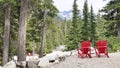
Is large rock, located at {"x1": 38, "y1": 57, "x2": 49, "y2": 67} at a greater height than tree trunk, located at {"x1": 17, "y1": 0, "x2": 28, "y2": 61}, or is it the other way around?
tree trunk, located at {"x1": 17, "y1": 0, "x2": 28, "y2": 61}

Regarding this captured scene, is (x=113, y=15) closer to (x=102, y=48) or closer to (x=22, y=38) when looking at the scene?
(x=102, y=48)

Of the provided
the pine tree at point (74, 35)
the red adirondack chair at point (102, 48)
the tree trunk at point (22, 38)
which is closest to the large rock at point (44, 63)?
the tree trunk at point (22, 38)

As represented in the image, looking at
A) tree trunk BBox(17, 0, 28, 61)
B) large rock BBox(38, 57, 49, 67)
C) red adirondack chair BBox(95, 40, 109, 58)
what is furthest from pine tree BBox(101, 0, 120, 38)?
large rock BBox(38, 57, 49, 67)

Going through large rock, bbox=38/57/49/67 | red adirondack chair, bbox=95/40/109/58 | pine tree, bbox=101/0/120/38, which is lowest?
large rock, bbox=38/57/49/67

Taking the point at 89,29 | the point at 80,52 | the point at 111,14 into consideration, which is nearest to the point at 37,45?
the point at 89,29

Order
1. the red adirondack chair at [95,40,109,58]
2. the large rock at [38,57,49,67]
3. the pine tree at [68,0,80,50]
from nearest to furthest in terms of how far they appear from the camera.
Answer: the large rock at [38,57,49,67]
the red adirondack chair at [95,40,109,58]
the pine tree at [68,0,80,50]

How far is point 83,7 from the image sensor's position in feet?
177

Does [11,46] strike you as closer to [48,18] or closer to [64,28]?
[48,18]

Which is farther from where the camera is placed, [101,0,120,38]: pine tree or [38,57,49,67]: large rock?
[101,0,120,38]: pine tree

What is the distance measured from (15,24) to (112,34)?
1167 cm

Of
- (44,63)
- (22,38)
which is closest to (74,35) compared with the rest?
(22,38)

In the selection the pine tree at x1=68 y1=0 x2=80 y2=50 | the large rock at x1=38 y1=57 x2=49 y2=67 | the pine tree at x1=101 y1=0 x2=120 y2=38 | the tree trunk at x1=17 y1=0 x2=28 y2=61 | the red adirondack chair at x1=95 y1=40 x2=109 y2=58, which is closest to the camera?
the large rock at x1=38 y1=57 x2=49 y2=67

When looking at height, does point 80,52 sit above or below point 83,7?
below

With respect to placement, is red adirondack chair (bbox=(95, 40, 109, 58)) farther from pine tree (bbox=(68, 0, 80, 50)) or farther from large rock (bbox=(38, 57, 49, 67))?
pine tree (bbox=(68, 0, 80, 50))
